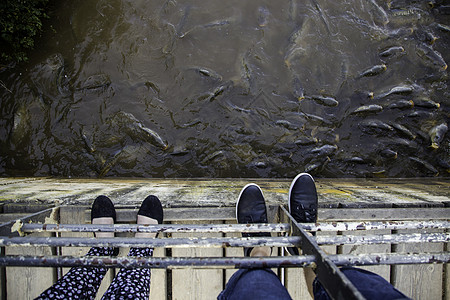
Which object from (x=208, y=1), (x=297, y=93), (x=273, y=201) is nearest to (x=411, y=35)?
(x=297, y=93)

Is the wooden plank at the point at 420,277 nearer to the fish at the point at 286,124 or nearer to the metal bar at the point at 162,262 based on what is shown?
the metal bar at the point at 162,262

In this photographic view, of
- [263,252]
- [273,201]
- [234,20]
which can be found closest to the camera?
[263,252]

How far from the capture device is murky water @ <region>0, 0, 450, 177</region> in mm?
3312

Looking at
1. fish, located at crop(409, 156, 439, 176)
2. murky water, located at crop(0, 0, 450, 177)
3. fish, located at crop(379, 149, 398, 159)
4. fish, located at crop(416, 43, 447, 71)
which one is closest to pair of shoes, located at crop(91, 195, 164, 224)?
murky water, located at crop(0, 0, 450, 177)

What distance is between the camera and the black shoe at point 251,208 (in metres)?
1.96

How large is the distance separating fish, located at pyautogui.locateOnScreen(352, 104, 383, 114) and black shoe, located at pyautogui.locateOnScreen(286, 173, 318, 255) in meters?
1.77

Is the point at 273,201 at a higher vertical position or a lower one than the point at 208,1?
lower

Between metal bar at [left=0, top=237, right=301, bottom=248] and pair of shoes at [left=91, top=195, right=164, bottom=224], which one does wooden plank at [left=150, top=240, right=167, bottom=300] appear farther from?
metal bar at [left=0, top=237, right=301, bottom=248]

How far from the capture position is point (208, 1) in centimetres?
331

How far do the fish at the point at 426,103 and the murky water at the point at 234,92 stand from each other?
0.02 m

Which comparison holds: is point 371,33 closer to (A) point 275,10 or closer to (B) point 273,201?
(A) point 275,10

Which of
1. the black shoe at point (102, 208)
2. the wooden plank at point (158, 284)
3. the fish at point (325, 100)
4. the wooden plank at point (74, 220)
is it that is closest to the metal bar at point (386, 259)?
the wooden plank at point (158, 284)

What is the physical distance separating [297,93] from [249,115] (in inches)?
30.5

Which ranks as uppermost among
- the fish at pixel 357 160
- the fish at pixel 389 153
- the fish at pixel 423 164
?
the fish at pixel 389 153
